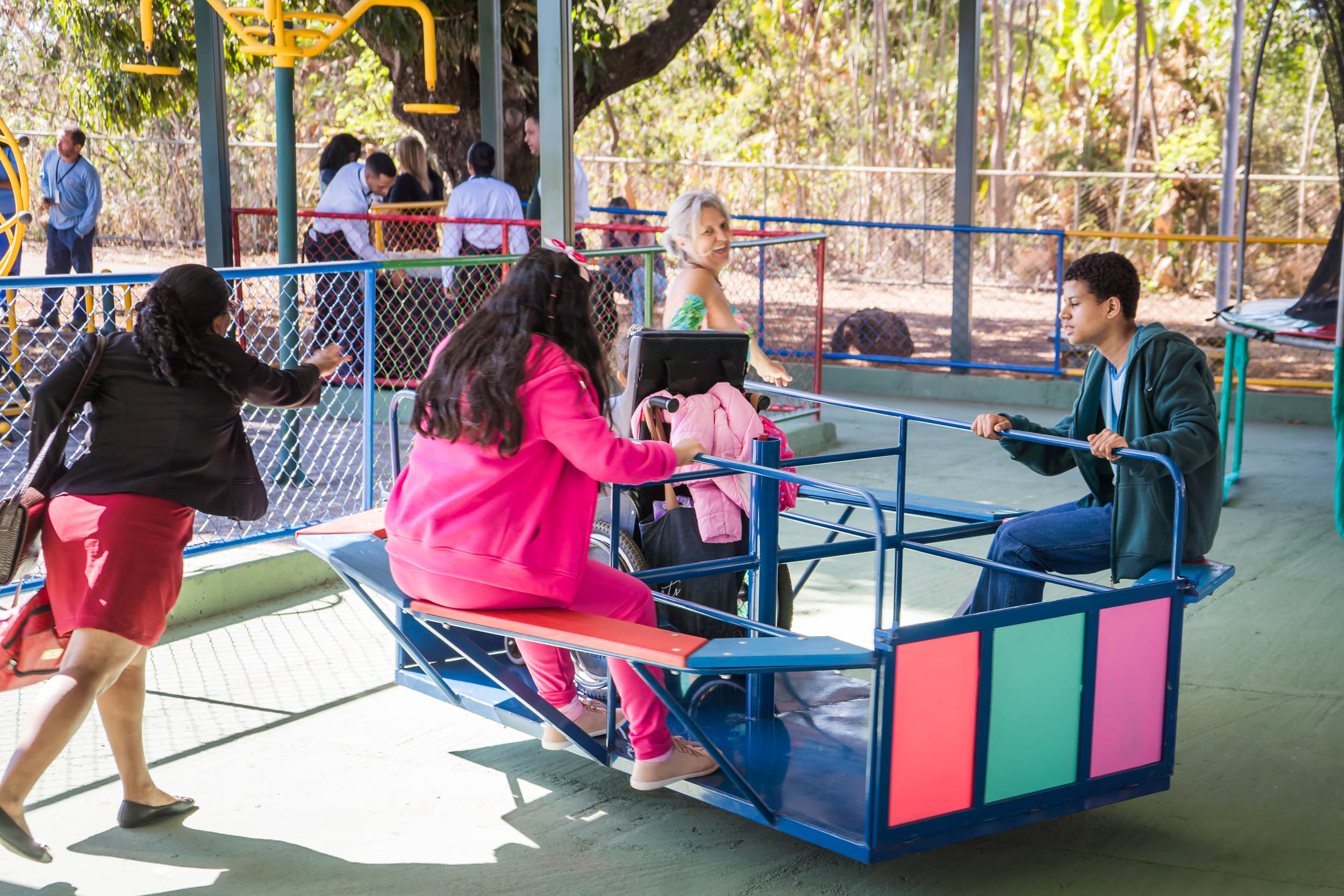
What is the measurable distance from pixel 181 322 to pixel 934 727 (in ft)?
6.58

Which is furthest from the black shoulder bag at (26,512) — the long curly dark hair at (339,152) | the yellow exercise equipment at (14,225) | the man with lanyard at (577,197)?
the long curly dark hair at (339,152)

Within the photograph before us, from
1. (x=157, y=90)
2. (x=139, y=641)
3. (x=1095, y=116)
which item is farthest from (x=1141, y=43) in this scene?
(x=139, y=641)

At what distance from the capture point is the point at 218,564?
5.27m

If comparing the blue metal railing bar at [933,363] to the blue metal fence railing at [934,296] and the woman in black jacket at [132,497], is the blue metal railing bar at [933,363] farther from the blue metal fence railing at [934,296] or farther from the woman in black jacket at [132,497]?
the woman in black jacket at [132,497]

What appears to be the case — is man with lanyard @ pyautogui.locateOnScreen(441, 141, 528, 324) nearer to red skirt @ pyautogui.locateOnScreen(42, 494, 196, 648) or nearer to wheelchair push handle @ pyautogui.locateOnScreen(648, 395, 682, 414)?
wheelchair push handle @ pyautogui.locateOnScreen(648, 395, 682, 414)

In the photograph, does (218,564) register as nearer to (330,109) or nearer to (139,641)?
(139,641)

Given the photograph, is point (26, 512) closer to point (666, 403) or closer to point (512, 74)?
point (666, 403)

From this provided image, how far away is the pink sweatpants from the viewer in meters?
3.23

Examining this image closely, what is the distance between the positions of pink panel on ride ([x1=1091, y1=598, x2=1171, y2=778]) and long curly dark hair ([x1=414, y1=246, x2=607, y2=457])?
132 cm

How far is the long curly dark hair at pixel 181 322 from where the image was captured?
3336mm

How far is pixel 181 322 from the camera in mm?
3367

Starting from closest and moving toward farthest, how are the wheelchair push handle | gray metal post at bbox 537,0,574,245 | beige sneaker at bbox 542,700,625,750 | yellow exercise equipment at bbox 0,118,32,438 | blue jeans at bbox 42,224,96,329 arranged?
beige sneaker at bbox 542,700,625,750 < the wheelchair push handle < gray metal post at bbox 537,0,574,245 < yellow exercise equipment at bbox 0,118,32,438 < blue jeans at bbox 42,224,96,329

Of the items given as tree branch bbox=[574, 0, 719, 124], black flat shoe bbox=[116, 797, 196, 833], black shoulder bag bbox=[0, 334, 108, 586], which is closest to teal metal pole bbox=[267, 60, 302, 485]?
black shoulder bag bbox=[0, 334, 108, 586]

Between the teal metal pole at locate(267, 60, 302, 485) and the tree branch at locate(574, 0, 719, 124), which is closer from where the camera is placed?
the teal metal pole at locate(267, 60, 302, 485)
